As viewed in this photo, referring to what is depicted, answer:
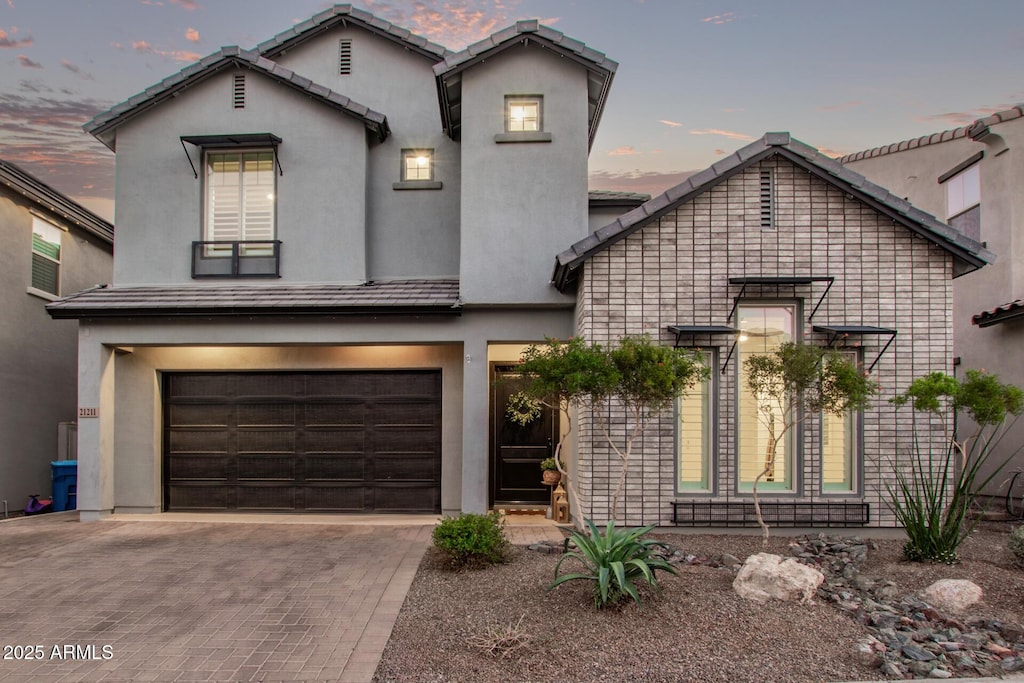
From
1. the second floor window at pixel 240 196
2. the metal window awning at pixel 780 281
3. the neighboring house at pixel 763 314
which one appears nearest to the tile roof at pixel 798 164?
the neighboring house at pixel 763 314

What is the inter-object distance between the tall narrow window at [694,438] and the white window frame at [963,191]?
8.21 m

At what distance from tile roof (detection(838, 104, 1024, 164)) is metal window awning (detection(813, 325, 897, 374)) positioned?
6.07m

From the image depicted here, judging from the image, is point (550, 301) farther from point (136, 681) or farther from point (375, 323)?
point (136, 681)

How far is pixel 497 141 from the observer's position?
31.7 feet

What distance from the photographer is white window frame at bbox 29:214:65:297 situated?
40.3 ft

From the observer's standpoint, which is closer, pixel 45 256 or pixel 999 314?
pixel 999 314

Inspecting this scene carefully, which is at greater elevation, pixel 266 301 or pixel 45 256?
pixel 45 256

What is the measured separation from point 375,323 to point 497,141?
346 centimetres

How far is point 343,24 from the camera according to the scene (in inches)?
460

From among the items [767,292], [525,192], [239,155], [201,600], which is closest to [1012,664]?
[767,292]

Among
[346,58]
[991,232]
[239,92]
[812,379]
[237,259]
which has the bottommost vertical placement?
[812,379]

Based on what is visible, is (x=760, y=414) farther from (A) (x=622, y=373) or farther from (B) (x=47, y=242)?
→ (B) (x=47, y=242)

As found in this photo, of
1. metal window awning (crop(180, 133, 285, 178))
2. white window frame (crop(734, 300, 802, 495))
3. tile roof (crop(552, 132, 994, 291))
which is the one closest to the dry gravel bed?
Result: white window frame (crop(734, 300, 802, 495))

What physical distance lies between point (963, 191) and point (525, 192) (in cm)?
969
